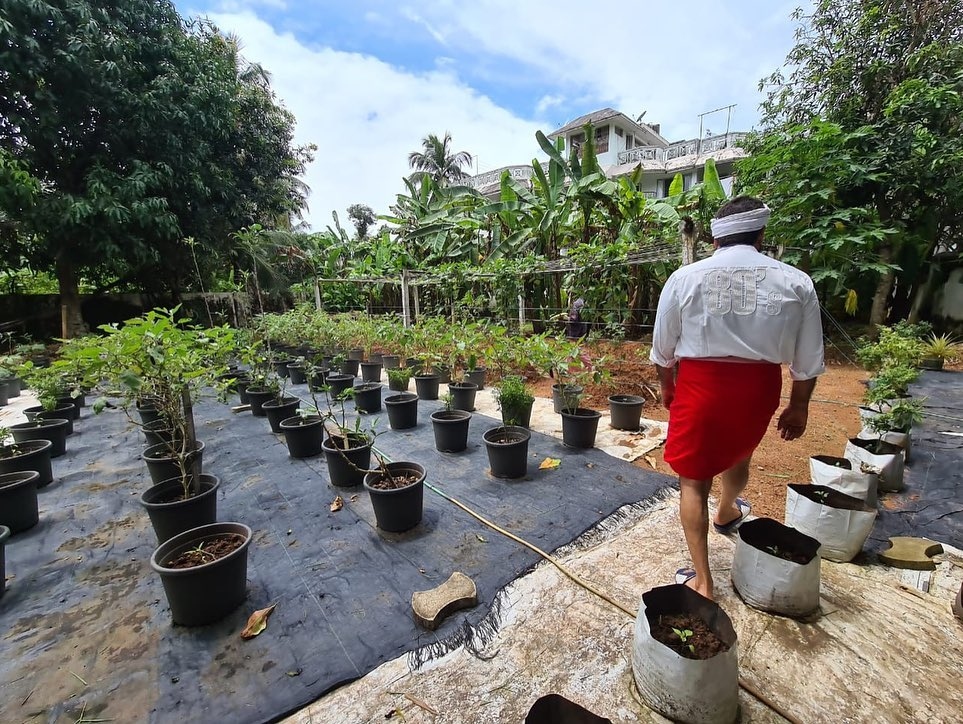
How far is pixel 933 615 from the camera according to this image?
5.48ft

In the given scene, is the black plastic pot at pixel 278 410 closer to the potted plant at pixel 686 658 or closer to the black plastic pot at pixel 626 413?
the black plastic pot at pixel 626 413

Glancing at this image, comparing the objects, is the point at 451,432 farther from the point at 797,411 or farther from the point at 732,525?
the point at 797,411

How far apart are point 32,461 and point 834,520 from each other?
5.13m

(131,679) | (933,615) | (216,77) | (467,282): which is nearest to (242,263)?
(216,77)

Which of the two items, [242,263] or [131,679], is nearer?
[131,679]

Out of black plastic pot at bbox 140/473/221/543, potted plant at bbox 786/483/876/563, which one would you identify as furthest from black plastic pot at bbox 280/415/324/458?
potted plant at bbox 786/483/876/563

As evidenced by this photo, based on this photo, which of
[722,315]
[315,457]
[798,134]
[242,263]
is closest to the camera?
[722,315]

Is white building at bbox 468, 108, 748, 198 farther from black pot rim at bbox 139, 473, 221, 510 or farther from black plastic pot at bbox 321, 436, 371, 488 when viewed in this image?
black pot rim at bbox 139, 473, 221, 510

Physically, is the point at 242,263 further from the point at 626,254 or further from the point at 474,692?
the point at 474,692

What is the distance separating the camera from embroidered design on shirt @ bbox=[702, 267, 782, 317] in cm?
151

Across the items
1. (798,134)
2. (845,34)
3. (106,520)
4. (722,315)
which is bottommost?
(106,520)

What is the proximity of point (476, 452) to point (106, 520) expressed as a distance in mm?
2557

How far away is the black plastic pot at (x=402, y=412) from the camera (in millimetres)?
4137

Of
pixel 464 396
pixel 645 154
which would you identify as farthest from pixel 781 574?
pixel 645 154
